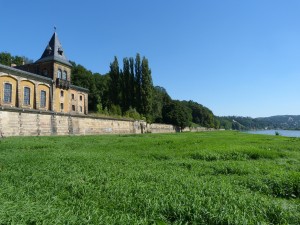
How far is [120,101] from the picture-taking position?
47781 millimetres

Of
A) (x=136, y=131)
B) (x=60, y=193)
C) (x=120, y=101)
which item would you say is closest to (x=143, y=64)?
(x=120, y=101)

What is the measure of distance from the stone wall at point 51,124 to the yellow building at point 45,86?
7735mm

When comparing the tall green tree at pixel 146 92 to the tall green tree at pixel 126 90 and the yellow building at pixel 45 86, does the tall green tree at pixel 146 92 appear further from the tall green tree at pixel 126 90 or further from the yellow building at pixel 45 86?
the yellow building at pixel 45 86

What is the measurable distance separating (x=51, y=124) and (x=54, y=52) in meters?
20.0

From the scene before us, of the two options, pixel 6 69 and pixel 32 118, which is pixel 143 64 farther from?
pixel 32 118

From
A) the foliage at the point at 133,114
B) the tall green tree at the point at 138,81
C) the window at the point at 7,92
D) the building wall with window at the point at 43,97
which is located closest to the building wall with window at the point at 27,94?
the building wall with window at the point at 43,97

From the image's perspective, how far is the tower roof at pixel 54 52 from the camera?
41.2 m

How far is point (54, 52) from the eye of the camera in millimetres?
41719

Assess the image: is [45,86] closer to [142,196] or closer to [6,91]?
[6,91]

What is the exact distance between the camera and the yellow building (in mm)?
32531

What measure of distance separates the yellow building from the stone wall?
7.74 meters

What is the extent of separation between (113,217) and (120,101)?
44.9 m

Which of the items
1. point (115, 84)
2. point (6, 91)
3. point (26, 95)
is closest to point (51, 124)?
point (6, 91)

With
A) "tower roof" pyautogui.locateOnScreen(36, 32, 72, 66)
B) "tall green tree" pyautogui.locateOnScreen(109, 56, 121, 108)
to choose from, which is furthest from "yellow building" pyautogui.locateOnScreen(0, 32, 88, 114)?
"tall green tree" pyautogui.locateOnScreen(109, 56, 121, 108)
